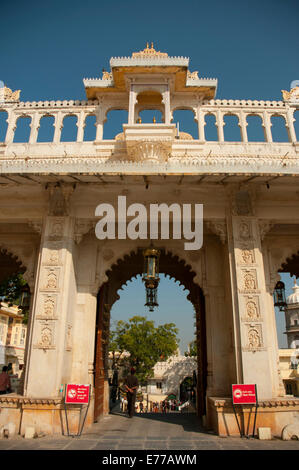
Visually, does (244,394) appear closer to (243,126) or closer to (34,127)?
(243,126)

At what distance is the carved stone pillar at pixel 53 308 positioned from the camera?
21.7 ft

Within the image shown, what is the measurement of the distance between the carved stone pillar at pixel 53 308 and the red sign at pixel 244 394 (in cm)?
343

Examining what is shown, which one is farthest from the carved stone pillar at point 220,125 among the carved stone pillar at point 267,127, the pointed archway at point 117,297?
the pointed archway at point 117,297

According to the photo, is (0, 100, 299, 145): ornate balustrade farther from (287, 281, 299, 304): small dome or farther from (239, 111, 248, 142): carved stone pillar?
(287, 281, 299, 304): small dome

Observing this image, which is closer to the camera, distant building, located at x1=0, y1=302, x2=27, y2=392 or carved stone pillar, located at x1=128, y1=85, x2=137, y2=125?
carved stone pillar, located at x1=128, y1=85, x2=137, y2=125

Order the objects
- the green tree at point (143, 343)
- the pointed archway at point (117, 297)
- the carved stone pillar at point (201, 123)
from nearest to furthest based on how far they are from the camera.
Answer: the pointed archway at point (117, 297) → the carved stone pillar at point (201, 123) → the green tree at point (143, 343)

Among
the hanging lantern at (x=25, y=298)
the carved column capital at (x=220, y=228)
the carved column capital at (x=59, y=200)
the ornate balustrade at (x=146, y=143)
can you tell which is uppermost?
the ornate balustrade at (x=146, y=143)

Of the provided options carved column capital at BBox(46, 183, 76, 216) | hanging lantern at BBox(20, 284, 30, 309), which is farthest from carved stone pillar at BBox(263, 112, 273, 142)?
hanging lantern at BBox(20, 284, 30, 309)

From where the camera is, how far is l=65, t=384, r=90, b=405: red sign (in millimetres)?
6484

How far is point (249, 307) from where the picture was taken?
700 centimetres

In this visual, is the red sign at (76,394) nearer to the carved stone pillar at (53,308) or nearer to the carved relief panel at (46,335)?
the carved stone pillar at (53,308)

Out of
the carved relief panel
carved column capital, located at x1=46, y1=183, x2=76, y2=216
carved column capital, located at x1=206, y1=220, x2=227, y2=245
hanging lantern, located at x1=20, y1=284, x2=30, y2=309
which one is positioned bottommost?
the carved relief panel

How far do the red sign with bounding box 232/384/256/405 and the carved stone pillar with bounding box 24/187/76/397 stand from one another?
135 inches
